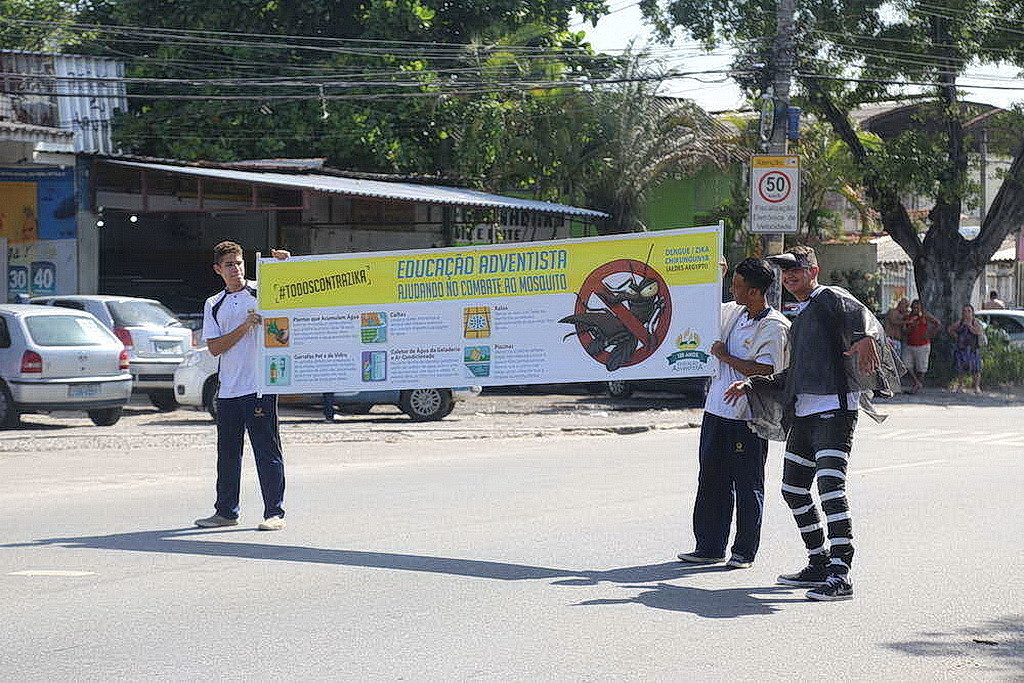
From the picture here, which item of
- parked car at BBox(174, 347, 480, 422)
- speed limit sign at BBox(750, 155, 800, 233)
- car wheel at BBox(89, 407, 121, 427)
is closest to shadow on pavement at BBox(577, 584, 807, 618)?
parked car at BBox(174, 347, 480, 422)

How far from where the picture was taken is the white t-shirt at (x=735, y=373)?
8.03m

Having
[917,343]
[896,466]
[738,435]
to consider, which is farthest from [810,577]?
[917,343]

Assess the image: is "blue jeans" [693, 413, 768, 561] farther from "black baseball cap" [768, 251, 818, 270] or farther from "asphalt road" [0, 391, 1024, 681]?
"black baseball cap" [768, 251, 818, 270]

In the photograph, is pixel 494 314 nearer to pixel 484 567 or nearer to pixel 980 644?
pixel 484 567

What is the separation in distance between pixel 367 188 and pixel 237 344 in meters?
16.5

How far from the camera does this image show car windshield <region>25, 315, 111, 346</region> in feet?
59.0

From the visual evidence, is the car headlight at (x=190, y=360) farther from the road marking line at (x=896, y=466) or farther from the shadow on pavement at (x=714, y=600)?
the shadow on pavement at (x=714, y=600)

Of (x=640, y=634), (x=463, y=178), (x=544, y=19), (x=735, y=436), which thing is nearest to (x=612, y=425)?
(x=735, y=436)

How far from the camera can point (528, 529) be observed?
9.59 m

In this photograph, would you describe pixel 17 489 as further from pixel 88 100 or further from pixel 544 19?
pixel 544 19

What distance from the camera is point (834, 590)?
7.36m

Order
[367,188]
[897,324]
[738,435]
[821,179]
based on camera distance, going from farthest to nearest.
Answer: [821,179], [897,324], [367,188], [738,435]

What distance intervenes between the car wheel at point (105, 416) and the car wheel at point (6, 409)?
54.4 inches

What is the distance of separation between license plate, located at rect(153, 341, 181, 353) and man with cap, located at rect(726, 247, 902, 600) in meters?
15.3
